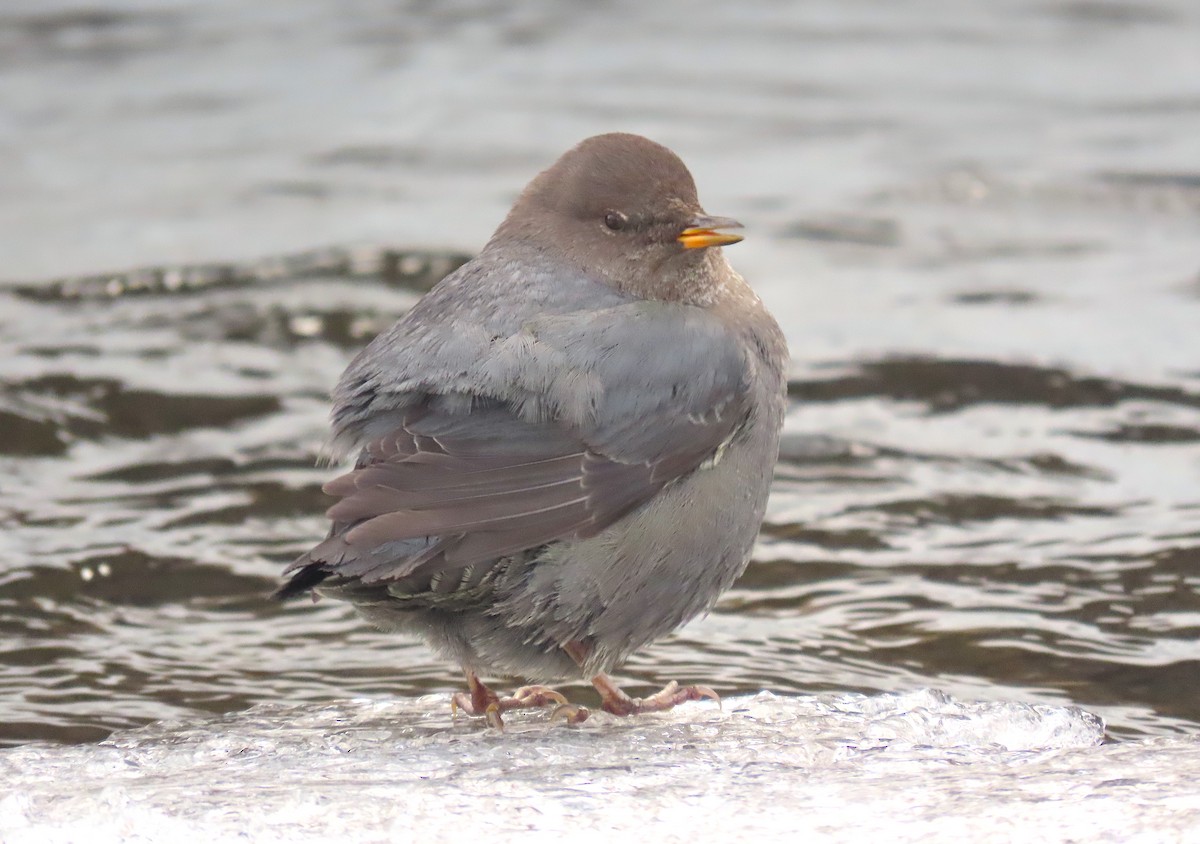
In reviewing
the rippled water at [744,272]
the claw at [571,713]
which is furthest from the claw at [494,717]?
the rippled water at [744,272]

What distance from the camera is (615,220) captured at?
161 inches

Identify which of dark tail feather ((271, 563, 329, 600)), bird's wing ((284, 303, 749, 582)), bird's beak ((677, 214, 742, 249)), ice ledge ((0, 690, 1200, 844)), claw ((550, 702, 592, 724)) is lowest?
claw ((550, 702, 592, 724))

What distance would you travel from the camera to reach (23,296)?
7.82m

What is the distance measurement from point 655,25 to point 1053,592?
8182 mm

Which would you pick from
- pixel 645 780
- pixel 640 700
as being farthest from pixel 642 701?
pixel 645 780

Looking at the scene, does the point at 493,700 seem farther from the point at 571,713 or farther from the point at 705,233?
the point at 705,233

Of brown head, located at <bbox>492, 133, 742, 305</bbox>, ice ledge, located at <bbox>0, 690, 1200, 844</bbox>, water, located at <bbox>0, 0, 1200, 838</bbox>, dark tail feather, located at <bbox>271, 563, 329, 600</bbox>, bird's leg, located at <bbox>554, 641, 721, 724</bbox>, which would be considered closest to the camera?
ice ledge, located at <bbox>0, 690, 1200, 844</bbox>

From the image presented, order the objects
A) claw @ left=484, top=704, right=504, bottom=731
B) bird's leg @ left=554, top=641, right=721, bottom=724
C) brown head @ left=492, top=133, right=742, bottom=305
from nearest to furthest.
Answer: claw @ left=484, top=704, right=504, bottom=731, bird's leg @ left=554, top=641, right=721, bottom=724, brown head @ left=492, top=133, right=742, bottom=305

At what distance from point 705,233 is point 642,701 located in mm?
1067

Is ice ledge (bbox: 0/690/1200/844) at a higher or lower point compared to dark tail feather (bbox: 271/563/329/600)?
lower

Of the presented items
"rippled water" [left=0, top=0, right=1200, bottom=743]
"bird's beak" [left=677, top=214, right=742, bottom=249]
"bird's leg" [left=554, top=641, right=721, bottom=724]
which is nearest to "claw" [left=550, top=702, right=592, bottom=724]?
"bird's leg" [left=554, top=641, right=721, bottom=724]

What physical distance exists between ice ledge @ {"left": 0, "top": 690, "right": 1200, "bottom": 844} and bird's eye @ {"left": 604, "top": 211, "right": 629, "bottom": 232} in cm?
114

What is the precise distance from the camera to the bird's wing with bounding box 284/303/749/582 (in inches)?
132

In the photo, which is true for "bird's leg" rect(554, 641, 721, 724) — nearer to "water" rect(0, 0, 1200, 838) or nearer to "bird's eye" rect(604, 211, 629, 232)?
"water" rect(0, 0, 1200, 838)
